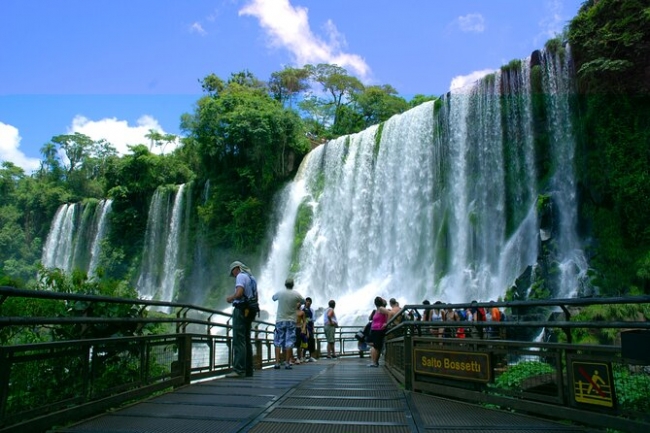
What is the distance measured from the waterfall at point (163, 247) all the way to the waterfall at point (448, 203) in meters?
15.2

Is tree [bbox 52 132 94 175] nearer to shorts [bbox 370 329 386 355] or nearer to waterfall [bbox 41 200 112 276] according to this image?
waterfall [bbox 41 200 112 276]

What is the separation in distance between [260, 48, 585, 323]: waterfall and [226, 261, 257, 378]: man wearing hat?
14445 mm

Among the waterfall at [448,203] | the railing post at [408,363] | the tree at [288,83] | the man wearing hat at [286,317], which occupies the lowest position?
the railing post at [408,363]

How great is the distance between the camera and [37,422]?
3869 millimetres

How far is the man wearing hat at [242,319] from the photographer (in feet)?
25.4

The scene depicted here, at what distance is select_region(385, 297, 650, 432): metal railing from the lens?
3713 mm

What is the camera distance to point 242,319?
25.6ft

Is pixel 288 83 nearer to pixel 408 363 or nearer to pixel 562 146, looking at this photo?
pixel 562 146

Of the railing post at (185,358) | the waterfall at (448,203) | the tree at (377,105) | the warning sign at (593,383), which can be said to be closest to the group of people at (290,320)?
the railing post at (185,358)

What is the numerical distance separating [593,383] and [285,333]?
6256 mm

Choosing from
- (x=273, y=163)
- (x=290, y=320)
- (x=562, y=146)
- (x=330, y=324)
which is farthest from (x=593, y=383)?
(x=273, y=163)

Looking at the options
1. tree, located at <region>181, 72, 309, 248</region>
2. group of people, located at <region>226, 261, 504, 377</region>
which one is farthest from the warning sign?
tree, located at <region>181, 72, 309, 248</region>

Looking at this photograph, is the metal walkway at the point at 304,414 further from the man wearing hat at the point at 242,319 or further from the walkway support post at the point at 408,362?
the man wearing hat at the point at 242,319

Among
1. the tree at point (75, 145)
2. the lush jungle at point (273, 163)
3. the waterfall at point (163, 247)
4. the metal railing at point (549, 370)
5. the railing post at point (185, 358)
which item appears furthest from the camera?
the tree at point (75, 145)
